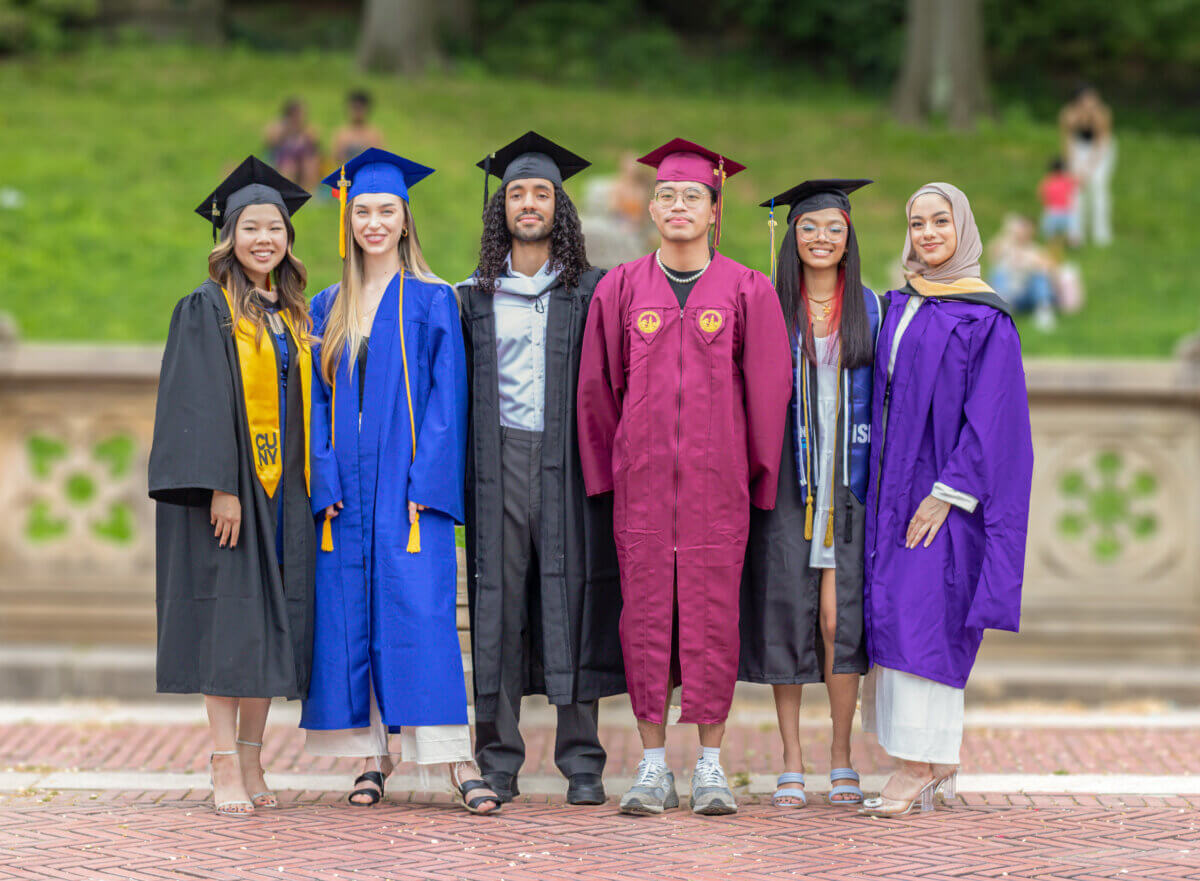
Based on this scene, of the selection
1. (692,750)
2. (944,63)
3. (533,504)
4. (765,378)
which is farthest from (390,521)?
(944,63)

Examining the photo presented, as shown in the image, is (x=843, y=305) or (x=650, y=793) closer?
(x=650, y=793)

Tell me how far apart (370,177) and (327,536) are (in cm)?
130

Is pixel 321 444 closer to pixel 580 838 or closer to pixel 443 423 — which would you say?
pixel 443 423

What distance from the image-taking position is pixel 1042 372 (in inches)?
305

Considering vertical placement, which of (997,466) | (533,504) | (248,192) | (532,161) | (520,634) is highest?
→ (532,161)

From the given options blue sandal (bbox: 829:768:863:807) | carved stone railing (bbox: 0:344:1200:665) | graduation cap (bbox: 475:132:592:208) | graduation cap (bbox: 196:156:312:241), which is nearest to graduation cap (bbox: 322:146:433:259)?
graduation cap (bbox: 196:156:312:241)

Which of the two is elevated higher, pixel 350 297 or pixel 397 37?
pixel 397 37

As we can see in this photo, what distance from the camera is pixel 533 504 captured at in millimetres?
5266

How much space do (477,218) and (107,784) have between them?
10351 mm

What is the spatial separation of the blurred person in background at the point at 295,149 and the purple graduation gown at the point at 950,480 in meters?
10.8

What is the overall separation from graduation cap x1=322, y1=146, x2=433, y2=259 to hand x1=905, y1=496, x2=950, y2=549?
2132 mm

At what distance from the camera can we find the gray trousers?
5266mm

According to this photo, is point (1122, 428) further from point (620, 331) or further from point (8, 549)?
point (8, 549)

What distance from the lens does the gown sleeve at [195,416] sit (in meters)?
4.96
